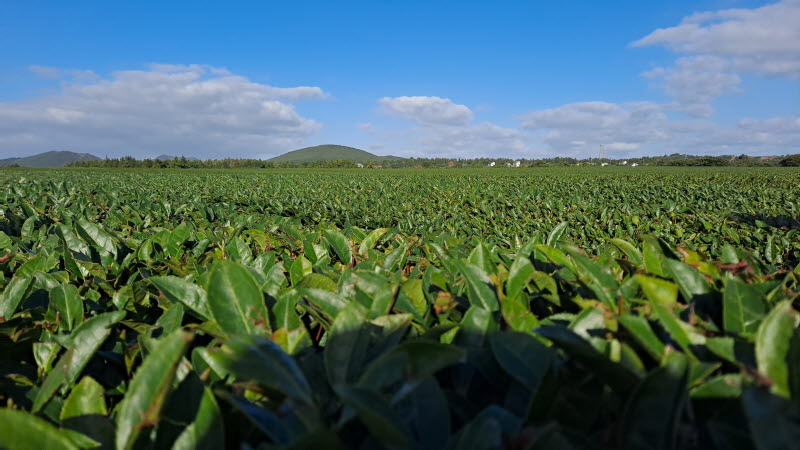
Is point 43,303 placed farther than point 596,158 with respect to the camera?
No

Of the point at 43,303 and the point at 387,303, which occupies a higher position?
the point at 387,303

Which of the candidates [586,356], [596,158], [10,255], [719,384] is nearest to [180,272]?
[10,255]

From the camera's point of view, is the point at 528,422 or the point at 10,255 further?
the point at 10,255

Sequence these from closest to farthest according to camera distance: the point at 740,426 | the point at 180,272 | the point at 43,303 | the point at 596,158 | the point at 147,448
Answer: the point at 740,426, the point at 147,448, the point at 43,303, the point at 180,272, the point at 596,158

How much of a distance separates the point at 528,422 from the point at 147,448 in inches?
26.7

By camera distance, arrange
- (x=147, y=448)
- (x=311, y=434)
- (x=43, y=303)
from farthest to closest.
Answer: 1. (x=43, y=303)
2. (x=147, y=448)
3. (x=311, y=434)

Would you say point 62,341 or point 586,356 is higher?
point 586,356

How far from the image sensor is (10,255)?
86.1 inches

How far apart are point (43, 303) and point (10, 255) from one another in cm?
81

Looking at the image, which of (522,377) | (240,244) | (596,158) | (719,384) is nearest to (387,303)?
(522,377)

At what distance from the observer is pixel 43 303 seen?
5.41 ft

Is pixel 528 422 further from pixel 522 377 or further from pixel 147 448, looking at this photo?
pixel 147 448

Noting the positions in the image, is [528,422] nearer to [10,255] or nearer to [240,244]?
[240,244]

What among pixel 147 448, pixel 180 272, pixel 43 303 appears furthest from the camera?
pixel 180 272
